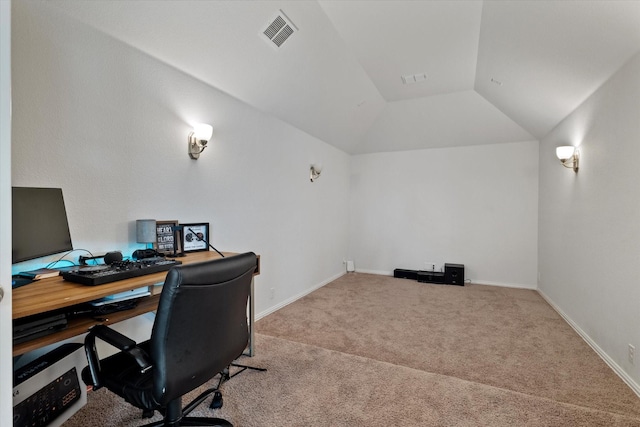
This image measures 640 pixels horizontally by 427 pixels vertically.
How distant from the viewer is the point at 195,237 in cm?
270

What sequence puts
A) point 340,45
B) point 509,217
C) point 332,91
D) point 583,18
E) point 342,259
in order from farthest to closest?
1. point 342,259
2. point 509,217
3. point 332,91
4. point 340,45
5. point 583,18

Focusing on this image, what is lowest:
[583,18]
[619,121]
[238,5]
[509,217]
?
[509,217]

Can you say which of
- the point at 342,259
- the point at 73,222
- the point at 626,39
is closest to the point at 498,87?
the point at 626,39

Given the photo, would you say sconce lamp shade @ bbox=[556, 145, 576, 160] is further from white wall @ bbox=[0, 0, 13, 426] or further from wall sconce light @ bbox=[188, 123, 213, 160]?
white wall @ bbox=[0, 0, 13, 426]

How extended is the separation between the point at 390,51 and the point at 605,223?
254cm

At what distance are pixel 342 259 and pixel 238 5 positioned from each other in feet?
14.9

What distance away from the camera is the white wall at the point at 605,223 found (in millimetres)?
2285

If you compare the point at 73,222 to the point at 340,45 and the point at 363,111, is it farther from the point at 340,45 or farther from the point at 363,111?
the point at 363,111

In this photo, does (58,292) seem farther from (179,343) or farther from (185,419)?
(185,419)

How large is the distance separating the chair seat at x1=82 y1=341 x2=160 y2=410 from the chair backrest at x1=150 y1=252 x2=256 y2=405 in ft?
0.24

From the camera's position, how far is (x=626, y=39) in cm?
217

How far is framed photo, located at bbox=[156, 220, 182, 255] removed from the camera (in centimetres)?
238

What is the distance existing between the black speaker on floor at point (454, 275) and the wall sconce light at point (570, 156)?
2.29m

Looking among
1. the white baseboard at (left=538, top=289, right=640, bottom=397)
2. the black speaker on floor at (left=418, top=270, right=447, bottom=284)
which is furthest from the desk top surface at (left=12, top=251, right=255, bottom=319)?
the black speaker on floor at (left=418, top=270, right=447, bottom=284)
